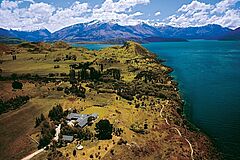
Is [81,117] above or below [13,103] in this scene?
above

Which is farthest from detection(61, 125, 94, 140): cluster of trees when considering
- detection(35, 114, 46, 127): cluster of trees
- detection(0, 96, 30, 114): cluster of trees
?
detection(0, 96, 30, 114): cluster of trees

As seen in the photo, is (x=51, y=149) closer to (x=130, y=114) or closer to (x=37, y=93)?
(x=130, y=114)

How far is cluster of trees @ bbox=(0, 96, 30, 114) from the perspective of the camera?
105 meters

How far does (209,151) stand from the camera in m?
79.8

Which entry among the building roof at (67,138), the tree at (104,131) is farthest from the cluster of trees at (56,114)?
the tree at (104,131)

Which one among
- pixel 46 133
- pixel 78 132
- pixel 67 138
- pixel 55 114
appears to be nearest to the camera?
pixel 67 138

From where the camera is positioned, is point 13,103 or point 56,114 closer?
point 56,114

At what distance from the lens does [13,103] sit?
109 m

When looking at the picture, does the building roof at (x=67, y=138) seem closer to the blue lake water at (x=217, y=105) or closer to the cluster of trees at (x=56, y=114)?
the cluster of trees at (x=56, y=114)

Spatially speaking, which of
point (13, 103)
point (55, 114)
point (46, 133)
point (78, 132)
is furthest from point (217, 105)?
point (13, 103)

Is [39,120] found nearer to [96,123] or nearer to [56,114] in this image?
[56,114]

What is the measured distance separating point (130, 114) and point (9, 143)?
1584 inches

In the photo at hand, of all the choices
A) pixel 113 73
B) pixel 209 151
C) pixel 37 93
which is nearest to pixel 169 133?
pixel 209 151

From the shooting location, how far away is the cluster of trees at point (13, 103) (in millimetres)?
104875
